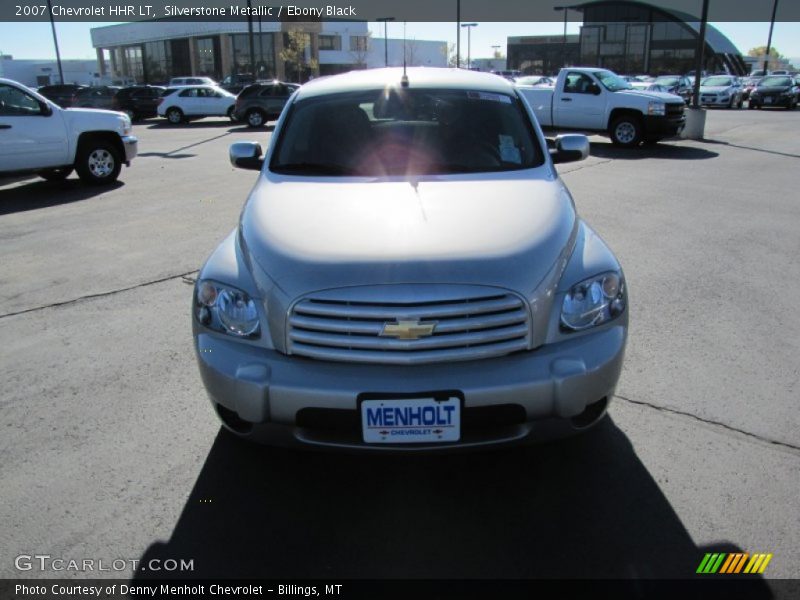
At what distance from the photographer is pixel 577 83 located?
16031 mm

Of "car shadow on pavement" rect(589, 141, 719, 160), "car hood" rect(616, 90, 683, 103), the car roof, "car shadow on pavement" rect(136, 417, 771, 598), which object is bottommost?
"car shadow on pavement" rect(136, 417, 771, 598)

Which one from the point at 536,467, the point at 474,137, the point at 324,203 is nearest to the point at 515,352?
the point at 536,467

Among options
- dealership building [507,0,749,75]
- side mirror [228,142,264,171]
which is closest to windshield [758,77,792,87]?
side mirror [228,142,264,171]

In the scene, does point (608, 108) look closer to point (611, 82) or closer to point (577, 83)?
point (611, 82)

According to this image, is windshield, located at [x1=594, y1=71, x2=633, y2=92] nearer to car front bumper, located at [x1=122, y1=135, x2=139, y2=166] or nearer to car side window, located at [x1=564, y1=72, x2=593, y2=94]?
car side window, located at [x1=564, y1=72, x2=593, y2=94]

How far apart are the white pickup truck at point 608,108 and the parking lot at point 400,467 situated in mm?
9938

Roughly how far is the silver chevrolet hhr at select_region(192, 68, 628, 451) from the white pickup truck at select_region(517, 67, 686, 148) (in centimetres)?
1329

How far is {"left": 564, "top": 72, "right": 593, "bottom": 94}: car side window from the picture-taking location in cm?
1587

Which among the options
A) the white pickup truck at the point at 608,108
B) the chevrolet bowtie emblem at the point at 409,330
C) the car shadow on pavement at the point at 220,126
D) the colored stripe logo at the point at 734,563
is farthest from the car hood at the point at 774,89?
the chevrolet bowtie emblem at the point at 409,330

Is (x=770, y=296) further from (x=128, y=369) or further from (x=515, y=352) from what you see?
(x=128, y=369)

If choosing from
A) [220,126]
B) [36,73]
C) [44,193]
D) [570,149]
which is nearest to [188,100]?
[220,126]

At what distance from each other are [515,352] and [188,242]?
17.6ft

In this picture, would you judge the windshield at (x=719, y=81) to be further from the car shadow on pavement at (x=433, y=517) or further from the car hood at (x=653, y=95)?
the car shadow on pavement at (x=433, y=517)

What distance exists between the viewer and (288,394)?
2482mm
